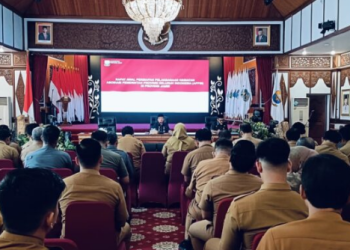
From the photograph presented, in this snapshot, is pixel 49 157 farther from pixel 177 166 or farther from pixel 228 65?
pixel 228 65

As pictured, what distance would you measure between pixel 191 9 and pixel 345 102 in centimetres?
484

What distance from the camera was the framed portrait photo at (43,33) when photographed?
9.66 m

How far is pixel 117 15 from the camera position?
31.9 feet

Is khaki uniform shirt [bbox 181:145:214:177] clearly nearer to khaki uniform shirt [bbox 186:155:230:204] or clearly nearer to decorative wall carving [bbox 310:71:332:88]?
khaki uniform shirt [bbox 186:155:230:204]

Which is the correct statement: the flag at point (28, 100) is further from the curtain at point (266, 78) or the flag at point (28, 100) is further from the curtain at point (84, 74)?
the curtain at point (266, 78)

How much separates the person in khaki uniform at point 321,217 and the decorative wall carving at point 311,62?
9.54 metres

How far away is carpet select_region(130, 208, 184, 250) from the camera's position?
391 centimetres

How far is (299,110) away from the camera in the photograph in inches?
408

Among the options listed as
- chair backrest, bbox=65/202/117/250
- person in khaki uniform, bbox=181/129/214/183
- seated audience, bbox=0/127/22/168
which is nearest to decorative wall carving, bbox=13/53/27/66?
seated audience, bbox=0/127/22/168

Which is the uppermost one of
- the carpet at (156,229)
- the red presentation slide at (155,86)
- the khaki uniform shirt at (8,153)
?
the red presentation slide at (155,86)

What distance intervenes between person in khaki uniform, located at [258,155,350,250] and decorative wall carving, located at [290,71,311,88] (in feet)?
31.2

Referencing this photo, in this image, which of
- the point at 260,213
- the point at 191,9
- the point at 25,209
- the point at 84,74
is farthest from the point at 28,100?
the point at 25,209

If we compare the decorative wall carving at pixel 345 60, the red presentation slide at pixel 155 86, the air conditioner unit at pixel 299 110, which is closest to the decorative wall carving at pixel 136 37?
the air conditioner unit at pixel 299 110

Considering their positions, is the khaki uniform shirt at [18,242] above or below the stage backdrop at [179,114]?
below
